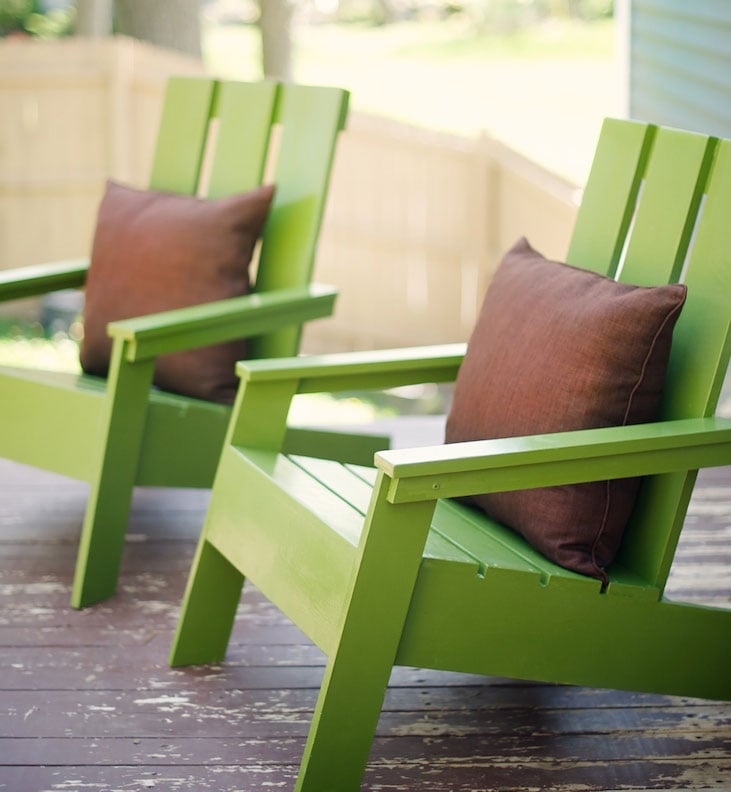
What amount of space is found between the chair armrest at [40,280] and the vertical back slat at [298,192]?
0.46 meters

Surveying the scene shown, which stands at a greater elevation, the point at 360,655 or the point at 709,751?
the point at 360,655

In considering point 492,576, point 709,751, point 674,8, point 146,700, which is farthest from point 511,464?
point 674,8

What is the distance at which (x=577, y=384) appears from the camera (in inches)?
75.6

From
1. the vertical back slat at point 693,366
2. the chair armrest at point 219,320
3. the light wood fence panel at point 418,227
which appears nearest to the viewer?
the vertical back slat at point 693,366

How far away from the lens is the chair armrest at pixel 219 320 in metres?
2.46

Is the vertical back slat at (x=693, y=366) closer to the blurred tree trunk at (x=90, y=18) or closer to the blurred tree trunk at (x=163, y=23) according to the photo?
the blurred tree trunk at (x=163, y=23)

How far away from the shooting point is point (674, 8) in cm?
474

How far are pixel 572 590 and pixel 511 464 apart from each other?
249 millimetres

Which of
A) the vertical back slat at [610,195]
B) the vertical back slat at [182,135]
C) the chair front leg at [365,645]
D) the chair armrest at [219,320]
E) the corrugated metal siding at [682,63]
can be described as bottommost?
the chair front leg at [365,645]

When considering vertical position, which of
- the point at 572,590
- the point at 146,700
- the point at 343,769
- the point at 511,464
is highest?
the point at 511,464

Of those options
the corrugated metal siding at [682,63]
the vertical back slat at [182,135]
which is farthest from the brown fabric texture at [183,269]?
the corrugated metal siding at [682,63]

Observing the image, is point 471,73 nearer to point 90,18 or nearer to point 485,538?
point 90,18

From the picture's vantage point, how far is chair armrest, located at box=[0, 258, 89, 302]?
291cm

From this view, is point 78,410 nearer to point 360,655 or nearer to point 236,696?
point 236,696
